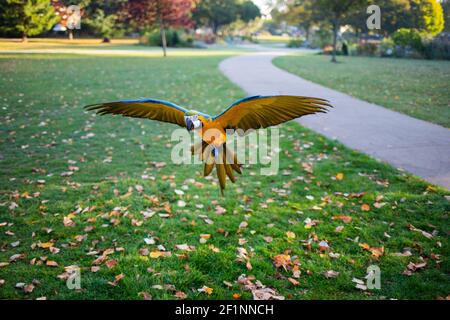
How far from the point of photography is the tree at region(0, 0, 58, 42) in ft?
14.9

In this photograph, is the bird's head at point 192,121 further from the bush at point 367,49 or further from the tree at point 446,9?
the bush at point 367,49

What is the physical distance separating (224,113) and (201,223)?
2704 mm

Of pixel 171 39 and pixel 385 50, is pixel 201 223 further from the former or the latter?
pixel 171 39

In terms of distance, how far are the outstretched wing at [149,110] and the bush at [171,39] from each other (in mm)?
36468

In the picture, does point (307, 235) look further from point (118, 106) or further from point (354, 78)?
point (354, 78)

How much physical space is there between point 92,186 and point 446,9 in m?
5.87

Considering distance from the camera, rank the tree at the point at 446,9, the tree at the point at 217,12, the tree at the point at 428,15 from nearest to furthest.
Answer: the tree at the point at 446,9, the tree at the point at 428,15, the tree at the point at 217,12

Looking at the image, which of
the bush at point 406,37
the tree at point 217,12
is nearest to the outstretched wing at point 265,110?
the bush at point 406,37

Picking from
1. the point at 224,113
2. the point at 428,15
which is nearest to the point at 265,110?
the point at 224,113

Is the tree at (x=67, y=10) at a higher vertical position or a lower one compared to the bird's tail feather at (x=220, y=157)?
higher

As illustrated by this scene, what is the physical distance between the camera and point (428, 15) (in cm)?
506

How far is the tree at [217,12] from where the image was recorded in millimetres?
47550

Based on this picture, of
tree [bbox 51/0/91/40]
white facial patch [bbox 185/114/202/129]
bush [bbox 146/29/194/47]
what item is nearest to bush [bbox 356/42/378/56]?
bush [bbox 146/29/194/47]
